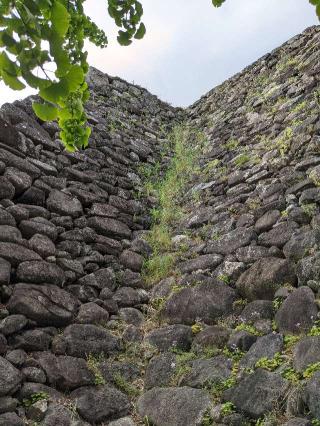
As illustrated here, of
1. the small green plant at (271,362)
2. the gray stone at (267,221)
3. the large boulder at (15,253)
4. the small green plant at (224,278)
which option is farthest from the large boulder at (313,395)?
the large boulder at (15,253)

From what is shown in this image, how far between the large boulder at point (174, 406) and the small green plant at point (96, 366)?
349 mm

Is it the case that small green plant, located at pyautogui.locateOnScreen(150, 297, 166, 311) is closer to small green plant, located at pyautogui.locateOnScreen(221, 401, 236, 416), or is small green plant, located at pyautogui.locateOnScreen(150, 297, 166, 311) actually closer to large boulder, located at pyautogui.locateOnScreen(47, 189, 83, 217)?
large boulder, located at pyautogui.locateOnScreen(47, 189, 83, 217)

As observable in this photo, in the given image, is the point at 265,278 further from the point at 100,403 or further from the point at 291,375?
the point at 100,403

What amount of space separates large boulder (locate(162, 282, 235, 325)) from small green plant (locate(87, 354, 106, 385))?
0.77 m

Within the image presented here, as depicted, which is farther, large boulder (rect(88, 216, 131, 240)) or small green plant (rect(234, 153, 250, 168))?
small green plant (rect(234, 153, 250, 168))

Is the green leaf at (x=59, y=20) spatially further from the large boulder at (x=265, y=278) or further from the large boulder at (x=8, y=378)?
the large boulder at (x=265, y=278)

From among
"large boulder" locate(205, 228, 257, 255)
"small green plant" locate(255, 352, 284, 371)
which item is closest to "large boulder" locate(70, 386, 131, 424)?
"small green plant" locate(255, 352, 284, 371)

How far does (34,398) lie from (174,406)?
98 cm

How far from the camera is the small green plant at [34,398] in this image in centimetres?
325

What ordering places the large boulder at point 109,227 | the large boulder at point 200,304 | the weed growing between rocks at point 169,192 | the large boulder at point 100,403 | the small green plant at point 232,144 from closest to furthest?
the large boulder at point 100,403 → the large boulder at point 200,304 → the weed growing between rocks at point 169,192 → the large boulder at point 109,227 → the small green plant at point 232,144

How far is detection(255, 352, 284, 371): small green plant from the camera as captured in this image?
3.08 m

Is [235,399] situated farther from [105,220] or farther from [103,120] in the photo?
[103,120]

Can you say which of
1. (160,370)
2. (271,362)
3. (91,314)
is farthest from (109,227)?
(271,362)

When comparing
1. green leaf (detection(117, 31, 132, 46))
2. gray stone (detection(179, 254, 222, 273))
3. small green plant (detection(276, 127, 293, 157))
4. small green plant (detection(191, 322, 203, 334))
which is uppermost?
green leaf (detection(117, 31, 132, 46))
